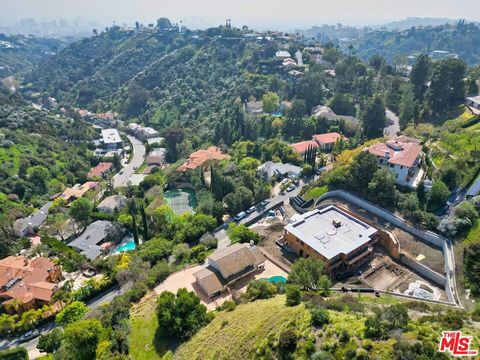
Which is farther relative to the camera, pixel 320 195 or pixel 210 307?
pixel 320 195

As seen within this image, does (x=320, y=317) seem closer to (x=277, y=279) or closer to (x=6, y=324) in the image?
(x=277, y=279)

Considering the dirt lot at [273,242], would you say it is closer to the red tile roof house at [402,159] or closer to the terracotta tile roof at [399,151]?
the red tile roof house at [402,159]

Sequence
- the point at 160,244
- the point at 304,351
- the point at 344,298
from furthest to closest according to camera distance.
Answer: the point at 160,244
the point at 344,298
the point at 304,351

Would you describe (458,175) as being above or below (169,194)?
above

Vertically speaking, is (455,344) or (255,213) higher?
(455,344)

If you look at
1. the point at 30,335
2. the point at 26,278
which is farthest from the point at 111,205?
the point at 30,335

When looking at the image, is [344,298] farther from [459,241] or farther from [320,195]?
[320,195]

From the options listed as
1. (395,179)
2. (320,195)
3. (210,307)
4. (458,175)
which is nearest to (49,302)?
(210,307)
